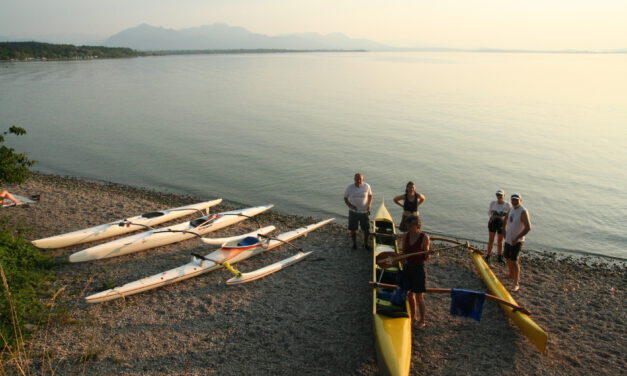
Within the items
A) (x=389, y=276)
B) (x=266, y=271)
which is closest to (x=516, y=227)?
(x=389, y=276)

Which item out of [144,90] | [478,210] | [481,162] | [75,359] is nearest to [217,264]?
[75,359]

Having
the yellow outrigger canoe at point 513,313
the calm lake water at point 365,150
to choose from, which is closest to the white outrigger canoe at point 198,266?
the yellow outrigger canoe at point 513,313

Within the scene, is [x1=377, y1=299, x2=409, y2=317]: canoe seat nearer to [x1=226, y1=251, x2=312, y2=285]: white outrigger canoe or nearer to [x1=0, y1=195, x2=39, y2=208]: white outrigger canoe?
[x1=226, y1=251, x2=312, y2=285]: white outrigger canoe

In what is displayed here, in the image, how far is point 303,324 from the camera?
25.6 ft

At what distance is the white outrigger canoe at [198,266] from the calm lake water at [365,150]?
19.2 ft

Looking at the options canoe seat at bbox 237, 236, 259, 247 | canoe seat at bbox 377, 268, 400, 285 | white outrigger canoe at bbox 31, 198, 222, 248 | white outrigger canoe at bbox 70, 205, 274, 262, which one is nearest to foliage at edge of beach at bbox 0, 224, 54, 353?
white outrigger canoe at bbox 31, 198, 222, 248

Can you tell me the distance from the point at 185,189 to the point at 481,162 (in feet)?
55.0

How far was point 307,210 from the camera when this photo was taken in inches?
661

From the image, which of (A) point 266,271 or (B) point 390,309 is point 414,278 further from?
(A) point 266,271

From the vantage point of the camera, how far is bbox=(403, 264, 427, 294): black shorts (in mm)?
6789

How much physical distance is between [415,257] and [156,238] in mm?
7426

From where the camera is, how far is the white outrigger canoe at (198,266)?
331 inches

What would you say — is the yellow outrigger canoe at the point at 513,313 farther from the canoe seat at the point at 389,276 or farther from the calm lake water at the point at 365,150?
the calm lake water at the point at 365,150

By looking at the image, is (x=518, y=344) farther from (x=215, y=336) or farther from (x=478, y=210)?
(x=478, y=210)
